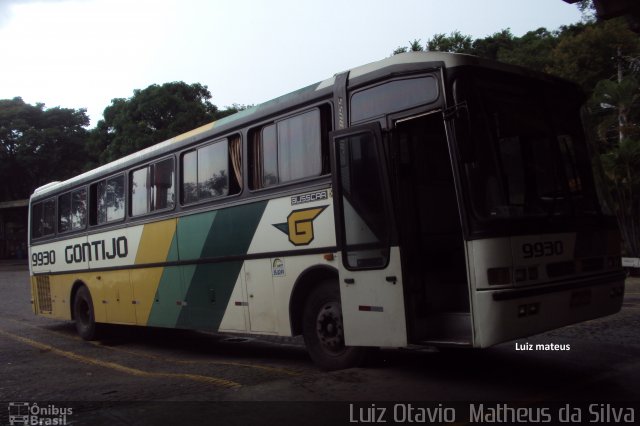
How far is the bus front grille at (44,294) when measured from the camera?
13.1 metres

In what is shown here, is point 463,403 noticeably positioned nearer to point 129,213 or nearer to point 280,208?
point 280,208

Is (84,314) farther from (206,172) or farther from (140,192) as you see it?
(206,172)

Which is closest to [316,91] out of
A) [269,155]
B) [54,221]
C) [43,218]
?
[269,155]

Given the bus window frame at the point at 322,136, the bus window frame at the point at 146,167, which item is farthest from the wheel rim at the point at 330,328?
the bus window frame at the point at 146,167

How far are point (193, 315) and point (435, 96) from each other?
16.7 feet

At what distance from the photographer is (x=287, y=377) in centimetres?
623

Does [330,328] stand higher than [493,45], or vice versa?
[493,45]

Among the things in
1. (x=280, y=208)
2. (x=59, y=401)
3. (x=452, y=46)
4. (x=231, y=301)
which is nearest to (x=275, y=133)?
(x=280, y=208)

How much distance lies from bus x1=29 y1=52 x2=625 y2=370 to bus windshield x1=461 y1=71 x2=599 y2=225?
0.02m

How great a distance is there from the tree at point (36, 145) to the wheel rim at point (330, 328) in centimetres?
3928

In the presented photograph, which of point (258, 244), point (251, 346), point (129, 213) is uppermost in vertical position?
point (129, 213)

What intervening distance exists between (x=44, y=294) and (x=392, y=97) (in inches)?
425

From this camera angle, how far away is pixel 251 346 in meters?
9.95

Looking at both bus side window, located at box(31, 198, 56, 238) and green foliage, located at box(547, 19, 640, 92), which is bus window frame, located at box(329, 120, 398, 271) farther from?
green foliage, located at box(547, 19, 640, 92)
